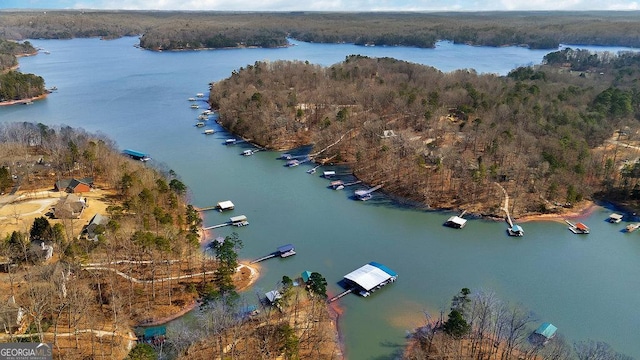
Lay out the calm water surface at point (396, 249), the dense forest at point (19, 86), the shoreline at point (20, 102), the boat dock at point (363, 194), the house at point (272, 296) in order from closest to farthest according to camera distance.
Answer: the house at point (272, 296) < the calm water surface at point (396, 249) < the boat dock at point (363, 194) < the shoreline at point (20, 102) < the dense forest at point (19, 86)

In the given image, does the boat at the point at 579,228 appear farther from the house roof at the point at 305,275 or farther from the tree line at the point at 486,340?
the house roof at the point at 305,275

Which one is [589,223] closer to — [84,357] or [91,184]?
[84,357]

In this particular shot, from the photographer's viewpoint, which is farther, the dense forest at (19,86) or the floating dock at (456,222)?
the dense forest at (19,86)

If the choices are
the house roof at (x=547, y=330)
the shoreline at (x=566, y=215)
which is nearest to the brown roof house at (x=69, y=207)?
the house roof at (x=547, y=330)

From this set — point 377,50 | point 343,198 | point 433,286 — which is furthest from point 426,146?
point 377,50

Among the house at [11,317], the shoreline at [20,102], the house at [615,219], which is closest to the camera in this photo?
the house at [11,317]

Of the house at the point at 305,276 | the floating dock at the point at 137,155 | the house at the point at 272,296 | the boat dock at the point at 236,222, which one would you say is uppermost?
the floating dock at the point at 137,155

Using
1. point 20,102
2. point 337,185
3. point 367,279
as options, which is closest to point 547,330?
point 367,279

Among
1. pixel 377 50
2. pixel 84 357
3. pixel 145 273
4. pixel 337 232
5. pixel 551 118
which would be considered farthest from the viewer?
pixel 377 50
